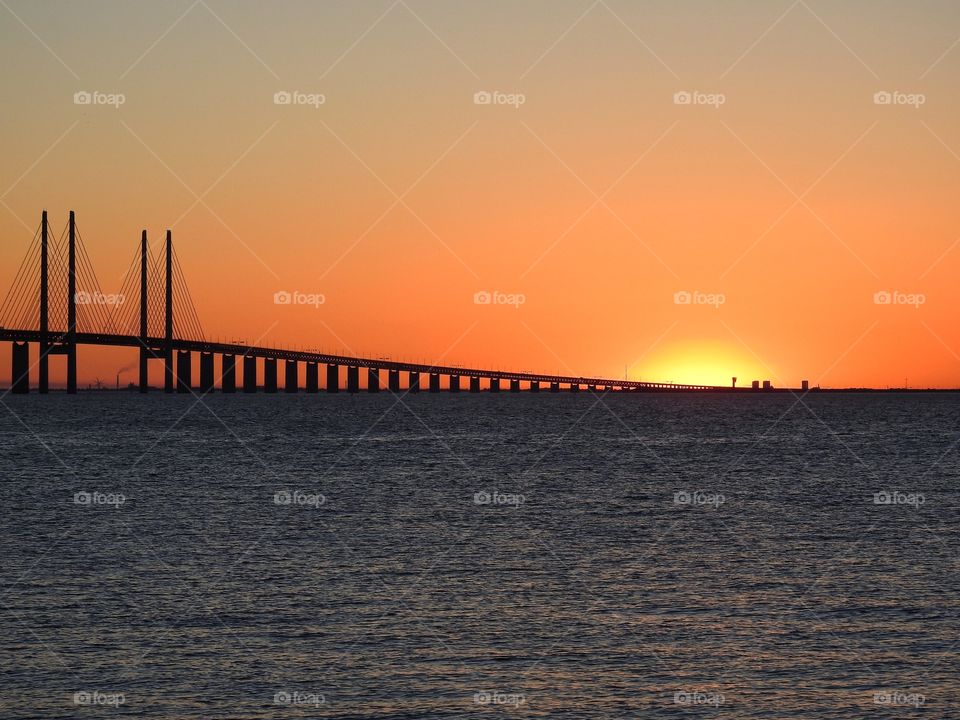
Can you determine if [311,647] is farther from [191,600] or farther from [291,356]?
[291,356]

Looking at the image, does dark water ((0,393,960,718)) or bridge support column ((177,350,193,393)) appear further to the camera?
bridge support column ((177,350,193,393))

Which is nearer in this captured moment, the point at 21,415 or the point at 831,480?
the point at 831,480

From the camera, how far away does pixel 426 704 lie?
61.1 ft

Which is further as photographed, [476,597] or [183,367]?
[183,367]

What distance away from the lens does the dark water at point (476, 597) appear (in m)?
19.3

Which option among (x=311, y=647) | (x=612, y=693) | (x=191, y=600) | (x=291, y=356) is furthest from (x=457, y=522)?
(x=291, y=356)

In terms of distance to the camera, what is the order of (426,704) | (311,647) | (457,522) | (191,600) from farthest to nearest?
(457,522) < (191,600) < (311,647) < (426,704)

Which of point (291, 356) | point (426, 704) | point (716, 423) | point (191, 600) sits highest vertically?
point (291, 356)

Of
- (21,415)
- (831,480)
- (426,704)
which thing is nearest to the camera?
(426,704)

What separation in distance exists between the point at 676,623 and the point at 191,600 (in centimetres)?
975

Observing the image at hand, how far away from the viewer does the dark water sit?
1928 cm

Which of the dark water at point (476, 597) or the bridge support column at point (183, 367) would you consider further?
the bridge support column at point (183, 367)

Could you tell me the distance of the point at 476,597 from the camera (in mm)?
26375

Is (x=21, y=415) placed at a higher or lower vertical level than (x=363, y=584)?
higher
